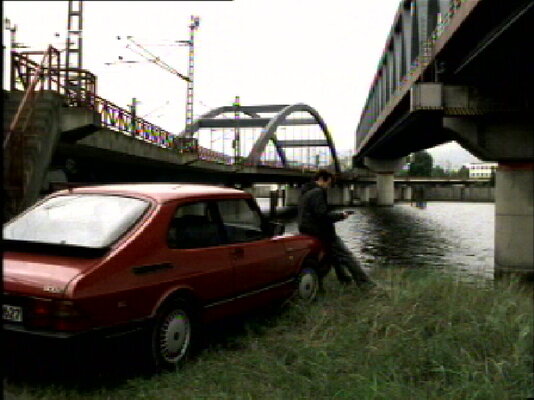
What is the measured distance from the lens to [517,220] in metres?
→ 17.8

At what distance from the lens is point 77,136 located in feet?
50.0

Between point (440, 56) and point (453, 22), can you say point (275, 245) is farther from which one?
point (440, 56)

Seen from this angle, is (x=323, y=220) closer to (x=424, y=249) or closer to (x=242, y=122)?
(x=424, y=249)

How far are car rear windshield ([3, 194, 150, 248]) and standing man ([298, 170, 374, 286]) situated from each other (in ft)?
11.0

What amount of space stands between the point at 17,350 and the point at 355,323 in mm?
3505

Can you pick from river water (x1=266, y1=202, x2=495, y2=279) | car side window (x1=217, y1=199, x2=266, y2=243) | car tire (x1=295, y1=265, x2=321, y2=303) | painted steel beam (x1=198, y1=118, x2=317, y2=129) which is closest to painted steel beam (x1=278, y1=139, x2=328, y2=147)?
painted steel beam (x1=198, y1=118, x2=317, y2=129)

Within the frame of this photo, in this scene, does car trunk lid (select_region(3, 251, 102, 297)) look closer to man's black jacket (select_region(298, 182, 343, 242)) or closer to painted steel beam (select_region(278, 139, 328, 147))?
man's black jacket (select_region(298, 182, 343, 242))

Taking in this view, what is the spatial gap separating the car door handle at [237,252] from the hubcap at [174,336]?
92cm

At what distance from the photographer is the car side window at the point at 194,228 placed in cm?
473

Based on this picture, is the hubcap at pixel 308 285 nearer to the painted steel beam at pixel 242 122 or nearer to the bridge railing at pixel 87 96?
the bridge railing at pixel 87 96

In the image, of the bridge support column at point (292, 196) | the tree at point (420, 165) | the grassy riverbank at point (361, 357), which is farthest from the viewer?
the tree at point (420, 165)

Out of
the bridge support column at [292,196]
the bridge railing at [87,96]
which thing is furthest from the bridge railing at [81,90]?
the bridge support column at [292,196]

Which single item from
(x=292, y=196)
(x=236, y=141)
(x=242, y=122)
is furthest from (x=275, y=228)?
(x=242, y=122)

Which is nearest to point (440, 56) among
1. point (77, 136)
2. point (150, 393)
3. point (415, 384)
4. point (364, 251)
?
point (364, 251)
